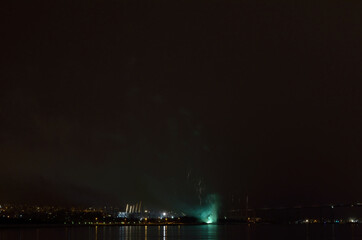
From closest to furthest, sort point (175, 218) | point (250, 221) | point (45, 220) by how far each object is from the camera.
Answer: point (45, 220) → point (175, 218) → point (250, 221)

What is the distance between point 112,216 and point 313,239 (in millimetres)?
108298

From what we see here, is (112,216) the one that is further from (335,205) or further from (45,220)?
(335,205)

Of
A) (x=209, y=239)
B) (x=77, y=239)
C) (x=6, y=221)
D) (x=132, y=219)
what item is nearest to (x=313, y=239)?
(x=209, y=239)

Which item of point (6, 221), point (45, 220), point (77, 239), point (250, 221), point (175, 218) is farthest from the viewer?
point (250, 221)

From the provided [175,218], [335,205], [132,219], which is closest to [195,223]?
[175,218]

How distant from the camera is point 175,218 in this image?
148000 millimetres

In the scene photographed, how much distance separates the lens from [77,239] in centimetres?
5219

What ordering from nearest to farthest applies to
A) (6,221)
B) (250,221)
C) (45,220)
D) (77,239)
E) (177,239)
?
(77,239), (177,239), (6,221), (45,220), (250,221)

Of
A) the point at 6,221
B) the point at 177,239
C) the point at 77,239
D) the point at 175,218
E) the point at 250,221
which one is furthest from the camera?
the point at 250,221

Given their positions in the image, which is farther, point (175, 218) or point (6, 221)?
point (175, 218)

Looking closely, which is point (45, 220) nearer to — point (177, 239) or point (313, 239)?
point (177, 239)

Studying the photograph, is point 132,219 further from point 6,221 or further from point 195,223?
point 6,221

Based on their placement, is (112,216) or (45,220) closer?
(45,220)

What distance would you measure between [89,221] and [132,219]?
48.5 feet
